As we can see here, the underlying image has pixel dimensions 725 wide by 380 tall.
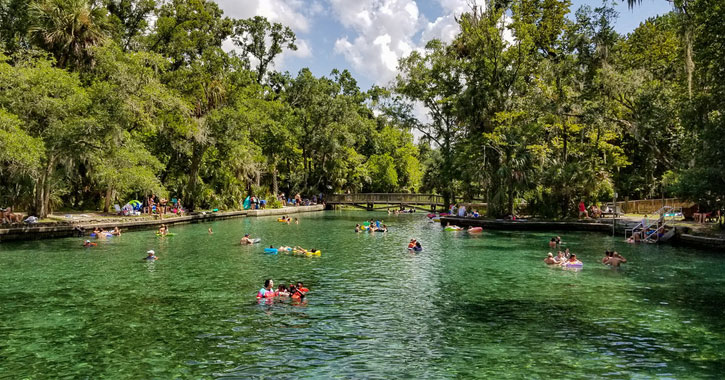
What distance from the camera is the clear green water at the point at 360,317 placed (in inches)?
403

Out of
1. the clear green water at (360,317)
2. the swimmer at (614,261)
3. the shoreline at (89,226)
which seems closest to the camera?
the clear green water at (360,317)

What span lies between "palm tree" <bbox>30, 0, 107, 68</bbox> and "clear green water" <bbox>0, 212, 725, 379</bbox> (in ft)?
61.8

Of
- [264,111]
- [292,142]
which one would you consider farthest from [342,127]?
[264,111]

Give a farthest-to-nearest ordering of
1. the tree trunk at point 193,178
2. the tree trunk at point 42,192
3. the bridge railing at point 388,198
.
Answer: the bridge railing at point 388,198
the tree trunk at point 193,178
the tree trunk at point 42,192

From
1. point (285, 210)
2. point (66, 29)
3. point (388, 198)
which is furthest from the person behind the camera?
point (388, 198)

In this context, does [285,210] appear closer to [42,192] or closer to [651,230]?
[42,192]

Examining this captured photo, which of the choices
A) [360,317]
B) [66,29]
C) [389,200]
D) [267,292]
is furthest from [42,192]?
[389,200]

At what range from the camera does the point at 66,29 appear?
37.7 m

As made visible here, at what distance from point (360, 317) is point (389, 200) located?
5693cm

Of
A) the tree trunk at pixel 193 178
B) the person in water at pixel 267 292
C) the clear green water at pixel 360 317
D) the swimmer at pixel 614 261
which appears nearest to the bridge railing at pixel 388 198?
the tree trunk at pixel 193 178

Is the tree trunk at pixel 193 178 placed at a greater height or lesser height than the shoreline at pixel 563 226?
greater

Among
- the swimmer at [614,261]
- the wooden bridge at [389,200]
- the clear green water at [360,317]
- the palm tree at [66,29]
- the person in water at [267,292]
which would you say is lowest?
the clear green water at [360,317]

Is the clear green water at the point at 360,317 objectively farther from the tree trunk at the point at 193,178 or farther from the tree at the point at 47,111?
the tree trunk at the point at 193,178

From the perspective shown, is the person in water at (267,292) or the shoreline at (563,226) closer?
the person in water at (267,292)
